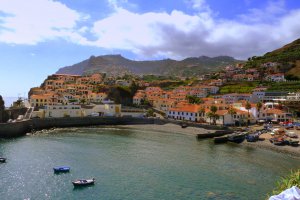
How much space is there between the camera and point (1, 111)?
82.9 metres

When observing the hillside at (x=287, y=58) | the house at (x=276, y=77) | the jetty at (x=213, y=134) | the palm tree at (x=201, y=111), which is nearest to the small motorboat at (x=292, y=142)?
the jetty at (x=213, y=134)

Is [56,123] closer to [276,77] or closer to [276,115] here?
[276,115]

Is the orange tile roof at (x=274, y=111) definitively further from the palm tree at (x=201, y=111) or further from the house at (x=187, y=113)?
the house at (x=187, y=113)

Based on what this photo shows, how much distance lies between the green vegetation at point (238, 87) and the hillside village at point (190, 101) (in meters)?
2.54

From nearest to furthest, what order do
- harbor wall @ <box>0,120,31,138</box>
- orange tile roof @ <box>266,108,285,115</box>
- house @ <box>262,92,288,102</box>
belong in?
harbor wall @ <box>0,120,31,138</box>, orange tile roof @ <box>266,108,285,115</box>, house @ <box>262,92,288,102</box>

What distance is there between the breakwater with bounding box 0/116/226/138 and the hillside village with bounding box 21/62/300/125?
496cm

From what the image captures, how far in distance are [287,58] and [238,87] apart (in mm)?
40697

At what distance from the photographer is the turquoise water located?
3497 cm

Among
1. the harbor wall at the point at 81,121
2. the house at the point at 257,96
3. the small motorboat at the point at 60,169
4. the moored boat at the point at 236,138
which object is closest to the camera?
the small motorboat at the point at 60,169

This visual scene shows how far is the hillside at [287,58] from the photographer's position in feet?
496

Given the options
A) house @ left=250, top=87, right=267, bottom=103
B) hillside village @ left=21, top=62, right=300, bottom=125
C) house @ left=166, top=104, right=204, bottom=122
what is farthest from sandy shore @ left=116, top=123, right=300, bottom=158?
house @ left=250, top=87, right=267, bottom=103

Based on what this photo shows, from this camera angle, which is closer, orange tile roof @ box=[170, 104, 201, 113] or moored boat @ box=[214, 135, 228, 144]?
moored boat @ box=[214, 135, 228, 144]

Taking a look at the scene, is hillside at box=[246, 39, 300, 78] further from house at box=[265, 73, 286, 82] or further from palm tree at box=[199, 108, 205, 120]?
palm tree at box=[199, 108, 205, 120]

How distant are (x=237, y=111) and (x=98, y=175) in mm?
54412
